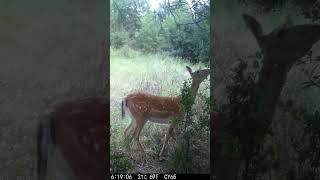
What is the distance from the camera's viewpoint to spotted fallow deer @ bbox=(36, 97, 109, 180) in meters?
4.09

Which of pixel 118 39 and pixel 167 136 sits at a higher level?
pixel 118 39

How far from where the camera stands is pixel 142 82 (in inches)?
162

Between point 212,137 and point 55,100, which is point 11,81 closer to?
point 55,100

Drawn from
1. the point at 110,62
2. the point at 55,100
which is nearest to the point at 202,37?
the point at 110,62

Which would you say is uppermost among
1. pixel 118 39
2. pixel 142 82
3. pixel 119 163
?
pixel 118 39

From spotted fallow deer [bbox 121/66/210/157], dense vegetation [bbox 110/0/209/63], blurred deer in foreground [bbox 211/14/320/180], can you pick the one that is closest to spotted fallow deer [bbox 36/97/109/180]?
spotted fallow deer [bbox 121/66/210/157]

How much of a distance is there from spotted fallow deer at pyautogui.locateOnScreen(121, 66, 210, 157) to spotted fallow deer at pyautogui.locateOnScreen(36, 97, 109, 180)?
20 cm

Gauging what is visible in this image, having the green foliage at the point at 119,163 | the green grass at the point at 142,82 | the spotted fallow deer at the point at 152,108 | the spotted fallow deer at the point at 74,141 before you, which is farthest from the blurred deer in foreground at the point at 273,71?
the spotted fallow deer at the point at 74,141

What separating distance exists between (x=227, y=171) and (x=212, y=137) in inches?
11.5

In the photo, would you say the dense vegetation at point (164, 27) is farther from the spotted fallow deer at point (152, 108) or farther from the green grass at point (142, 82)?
the spotted fallow deer at point (152, 108)

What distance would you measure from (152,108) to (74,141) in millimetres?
661

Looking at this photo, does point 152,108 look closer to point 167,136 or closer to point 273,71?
point 167,136

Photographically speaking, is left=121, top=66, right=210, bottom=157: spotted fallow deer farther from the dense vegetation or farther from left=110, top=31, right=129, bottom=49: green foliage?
left=110, top=31, right=129, bottom=49: green foliage

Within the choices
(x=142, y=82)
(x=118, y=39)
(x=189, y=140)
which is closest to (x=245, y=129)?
(x=189, y=140)
